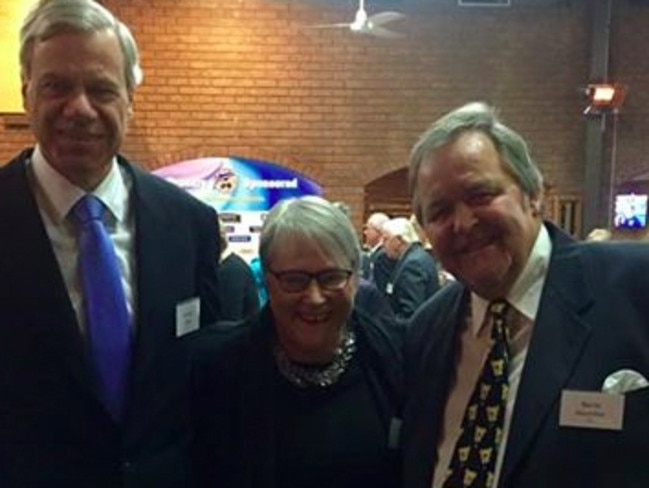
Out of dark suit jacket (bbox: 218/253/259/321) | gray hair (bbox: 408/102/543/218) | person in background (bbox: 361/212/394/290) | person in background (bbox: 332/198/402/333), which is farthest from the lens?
person in background (bbox: 361/212/394/290)

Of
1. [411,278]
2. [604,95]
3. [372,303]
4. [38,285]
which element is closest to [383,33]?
[604,95]

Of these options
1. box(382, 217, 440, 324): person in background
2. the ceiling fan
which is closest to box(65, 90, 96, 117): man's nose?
box(382, 217, 440, 324): person in background

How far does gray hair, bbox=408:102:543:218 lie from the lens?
1577 millimetres

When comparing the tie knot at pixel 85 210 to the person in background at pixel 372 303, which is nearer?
the tie knot at pixel 85 210

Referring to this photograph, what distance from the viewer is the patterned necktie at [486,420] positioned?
1545 millimetres

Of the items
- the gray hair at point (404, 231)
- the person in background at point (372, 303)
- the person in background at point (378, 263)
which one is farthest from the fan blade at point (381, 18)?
the person in background at point (372, 303)

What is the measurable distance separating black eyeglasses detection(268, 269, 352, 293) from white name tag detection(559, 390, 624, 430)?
→ 0.54 m

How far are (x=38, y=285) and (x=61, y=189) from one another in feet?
0.66

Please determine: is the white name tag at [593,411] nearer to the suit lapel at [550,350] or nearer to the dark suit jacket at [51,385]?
the suit lapel at [550,350]

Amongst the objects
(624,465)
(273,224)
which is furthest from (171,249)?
(624,465)

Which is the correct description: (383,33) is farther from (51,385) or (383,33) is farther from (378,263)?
(51,385)

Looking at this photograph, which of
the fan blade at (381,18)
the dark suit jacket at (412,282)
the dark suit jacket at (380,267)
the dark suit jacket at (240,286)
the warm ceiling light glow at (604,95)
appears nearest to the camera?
the dark suit jacket at (240,286)

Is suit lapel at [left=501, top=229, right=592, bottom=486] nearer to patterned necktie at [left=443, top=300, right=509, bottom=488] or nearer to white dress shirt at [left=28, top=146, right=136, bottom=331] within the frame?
patterned necktie at [left=443, top=300, right=509, bottom=488]

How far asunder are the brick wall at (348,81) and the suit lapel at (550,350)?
6.60 metres
